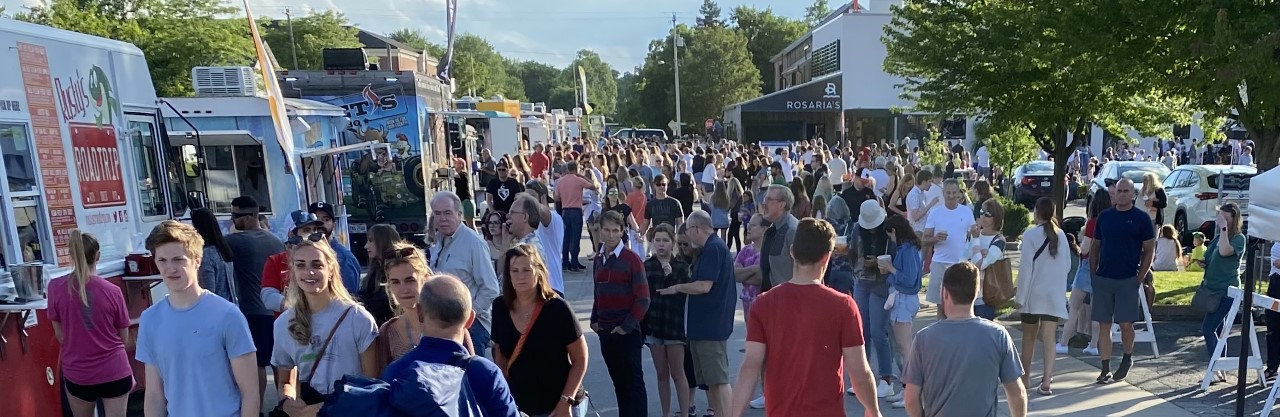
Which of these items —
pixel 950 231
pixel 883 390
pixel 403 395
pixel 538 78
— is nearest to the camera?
pixel 403 395

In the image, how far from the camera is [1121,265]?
681 cm

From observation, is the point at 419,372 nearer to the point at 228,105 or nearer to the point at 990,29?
the point at 228,105

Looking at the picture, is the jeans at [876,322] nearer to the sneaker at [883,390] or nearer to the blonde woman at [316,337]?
the sneaker at [883,390]

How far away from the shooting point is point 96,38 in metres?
6.58

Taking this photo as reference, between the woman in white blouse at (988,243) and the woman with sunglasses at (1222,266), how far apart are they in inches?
82.8

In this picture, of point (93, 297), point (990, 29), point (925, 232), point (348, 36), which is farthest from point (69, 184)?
point (348, 36)

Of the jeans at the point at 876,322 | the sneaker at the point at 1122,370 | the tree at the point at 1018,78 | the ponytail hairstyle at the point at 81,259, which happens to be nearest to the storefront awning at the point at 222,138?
the ponytail hairstyle at the point at 81,259

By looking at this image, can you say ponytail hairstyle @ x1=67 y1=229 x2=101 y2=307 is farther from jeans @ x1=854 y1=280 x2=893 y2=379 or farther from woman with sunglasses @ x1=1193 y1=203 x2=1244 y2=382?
woman with sunglasses @ x1=1193 y1=203 x2=1244 y2=382

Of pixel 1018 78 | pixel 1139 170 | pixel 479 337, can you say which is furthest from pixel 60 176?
pixel 1139 170

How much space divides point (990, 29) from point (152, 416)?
39.5 ft

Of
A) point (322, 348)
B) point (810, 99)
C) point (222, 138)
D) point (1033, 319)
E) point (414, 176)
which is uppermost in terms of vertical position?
point (810, 99)

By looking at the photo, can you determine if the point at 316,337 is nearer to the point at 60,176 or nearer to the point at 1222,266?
the point at 60,176

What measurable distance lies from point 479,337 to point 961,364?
2.79 meters

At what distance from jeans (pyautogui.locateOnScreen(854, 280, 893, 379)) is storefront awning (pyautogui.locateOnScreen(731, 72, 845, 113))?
35006 mm
